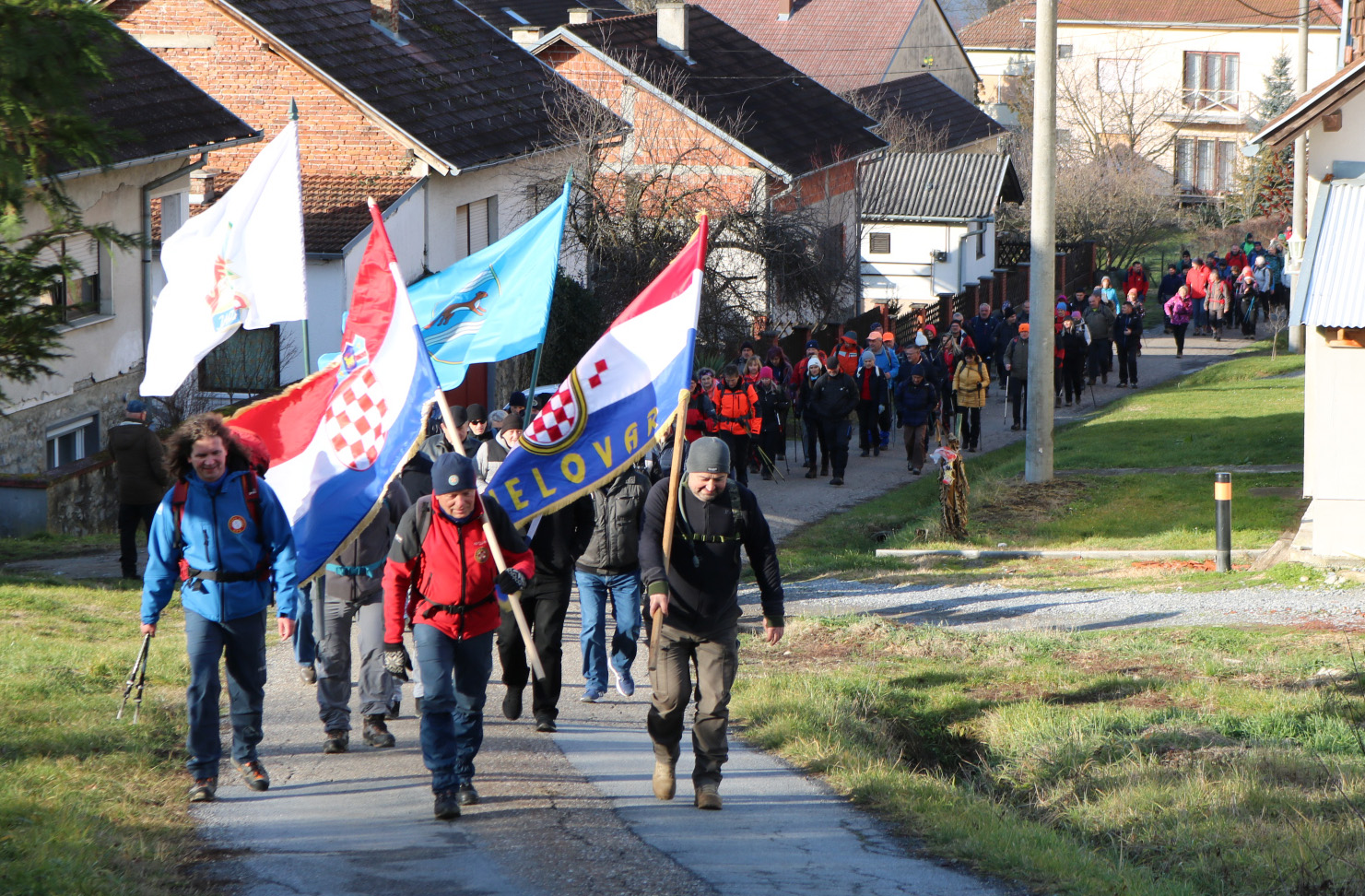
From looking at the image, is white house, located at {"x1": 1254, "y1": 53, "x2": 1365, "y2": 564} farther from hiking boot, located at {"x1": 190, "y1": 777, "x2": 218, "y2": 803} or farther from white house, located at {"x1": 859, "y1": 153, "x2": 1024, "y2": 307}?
white house, located at {"x1": 859, "y1": 153, "x2": 1024, "y2": 307}

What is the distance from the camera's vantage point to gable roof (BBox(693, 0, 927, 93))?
57156 millimetres

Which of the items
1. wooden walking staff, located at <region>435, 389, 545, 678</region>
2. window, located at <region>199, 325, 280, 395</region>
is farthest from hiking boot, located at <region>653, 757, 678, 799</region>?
window, located at <region>199, 325, 280, 395</region>

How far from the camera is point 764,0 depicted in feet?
205

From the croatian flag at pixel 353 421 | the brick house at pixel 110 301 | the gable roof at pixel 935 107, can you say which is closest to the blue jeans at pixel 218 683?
the croatian flag at pixel 353 421

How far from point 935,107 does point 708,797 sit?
47.5m

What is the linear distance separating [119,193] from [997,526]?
42.1ft

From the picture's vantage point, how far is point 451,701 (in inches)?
277

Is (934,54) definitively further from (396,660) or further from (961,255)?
(396,660)

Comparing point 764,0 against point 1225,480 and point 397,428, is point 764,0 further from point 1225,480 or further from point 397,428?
point 397,428

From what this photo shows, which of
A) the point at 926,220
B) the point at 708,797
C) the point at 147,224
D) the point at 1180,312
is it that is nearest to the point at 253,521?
the point at 708,797

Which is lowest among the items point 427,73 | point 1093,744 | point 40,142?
point 1093,744

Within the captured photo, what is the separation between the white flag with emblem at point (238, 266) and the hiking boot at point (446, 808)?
12.7 feet

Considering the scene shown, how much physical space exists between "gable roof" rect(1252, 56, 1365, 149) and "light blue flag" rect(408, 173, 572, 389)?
9.56m

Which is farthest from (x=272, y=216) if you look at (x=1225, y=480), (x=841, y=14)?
(x=841, y=14)
